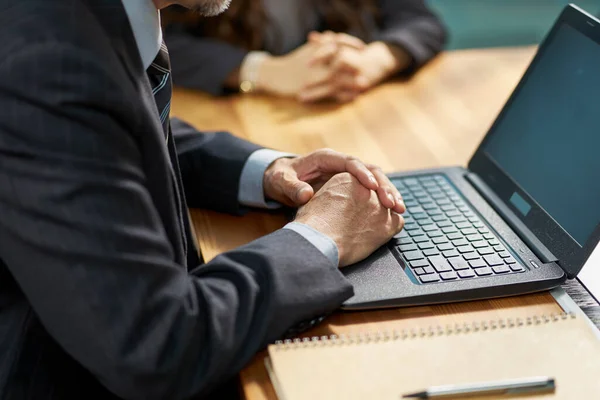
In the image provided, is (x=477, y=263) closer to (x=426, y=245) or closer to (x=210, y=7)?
(x=426, y=245)

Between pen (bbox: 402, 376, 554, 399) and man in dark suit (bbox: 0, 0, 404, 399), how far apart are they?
0.15 meters

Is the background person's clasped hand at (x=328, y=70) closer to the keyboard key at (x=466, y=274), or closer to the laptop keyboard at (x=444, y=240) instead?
the laptop keyboard at (x=444, y=240)

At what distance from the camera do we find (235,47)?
65.0 inches

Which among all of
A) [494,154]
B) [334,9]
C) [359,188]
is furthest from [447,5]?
[359,188]

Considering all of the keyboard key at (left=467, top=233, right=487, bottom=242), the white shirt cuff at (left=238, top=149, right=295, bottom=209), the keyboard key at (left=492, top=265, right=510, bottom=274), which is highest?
the keyboard key at (left=492, top=265, right=510, bottom=274)

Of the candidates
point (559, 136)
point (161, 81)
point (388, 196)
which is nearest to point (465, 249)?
point (388, 196)

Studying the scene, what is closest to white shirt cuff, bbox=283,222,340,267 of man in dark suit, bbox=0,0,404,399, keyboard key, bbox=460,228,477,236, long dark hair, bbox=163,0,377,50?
man in dark suit, bbox=0,0,404,399

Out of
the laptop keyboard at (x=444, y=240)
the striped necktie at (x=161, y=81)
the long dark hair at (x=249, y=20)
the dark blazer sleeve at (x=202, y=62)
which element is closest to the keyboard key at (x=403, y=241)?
the laptop keyboard at (x=444, y=240)

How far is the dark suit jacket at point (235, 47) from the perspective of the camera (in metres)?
1.54

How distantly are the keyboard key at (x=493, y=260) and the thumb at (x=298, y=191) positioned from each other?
0.25 meters

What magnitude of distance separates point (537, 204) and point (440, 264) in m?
0.20

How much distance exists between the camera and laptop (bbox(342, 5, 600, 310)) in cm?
83

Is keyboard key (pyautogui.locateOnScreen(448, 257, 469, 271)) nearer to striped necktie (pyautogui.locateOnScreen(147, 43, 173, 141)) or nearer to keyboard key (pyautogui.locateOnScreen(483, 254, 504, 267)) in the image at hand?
keyboard key (pyautogui.locateOnScreen(483, 254, 504, 267))

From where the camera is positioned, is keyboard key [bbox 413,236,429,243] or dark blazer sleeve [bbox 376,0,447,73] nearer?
keyboard key [bbox 413,236,429,243]
